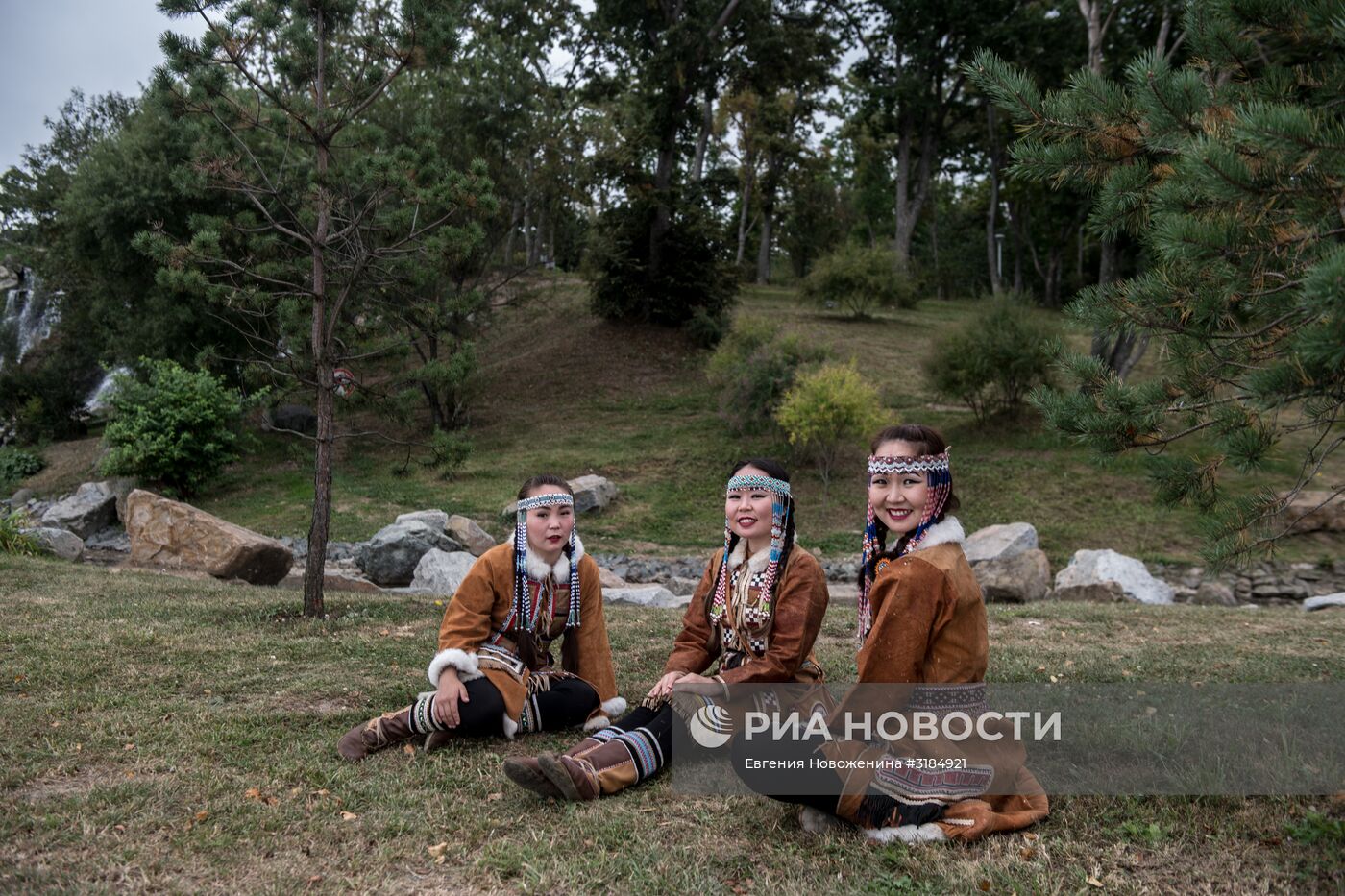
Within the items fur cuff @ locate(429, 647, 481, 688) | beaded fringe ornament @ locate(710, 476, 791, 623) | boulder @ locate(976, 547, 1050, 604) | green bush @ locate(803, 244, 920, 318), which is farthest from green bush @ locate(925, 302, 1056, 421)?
fur cuff @ locate(429, 647, 481, 688)

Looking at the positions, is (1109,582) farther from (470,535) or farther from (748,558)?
(748,558)

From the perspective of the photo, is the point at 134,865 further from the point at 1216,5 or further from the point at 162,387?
the point at 162,387

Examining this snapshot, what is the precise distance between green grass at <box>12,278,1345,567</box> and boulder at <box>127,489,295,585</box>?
1.30m

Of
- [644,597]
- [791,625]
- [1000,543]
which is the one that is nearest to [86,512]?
[644,597]

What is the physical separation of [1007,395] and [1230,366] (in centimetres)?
1573

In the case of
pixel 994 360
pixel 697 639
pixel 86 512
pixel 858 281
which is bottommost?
pixel 86 512

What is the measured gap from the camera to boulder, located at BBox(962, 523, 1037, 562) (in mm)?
12266

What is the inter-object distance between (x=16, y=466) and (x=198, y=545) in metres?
15.0

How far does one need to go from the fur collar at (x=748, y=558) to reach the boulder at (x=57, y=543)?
11224mm

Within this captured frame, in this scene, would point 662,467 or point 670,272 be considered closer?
point 662,467

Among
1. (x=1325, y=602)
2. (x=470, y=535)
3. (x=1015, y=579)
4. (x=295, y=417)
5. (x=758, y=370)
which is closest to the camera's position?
(x=1325, y=602)

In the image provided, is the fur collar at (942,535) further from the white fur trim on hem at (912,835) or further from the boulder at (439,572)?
the boulder at (439,572)

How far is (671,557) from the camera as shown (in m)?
14.4

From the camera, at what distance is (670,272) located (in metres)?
25.4
